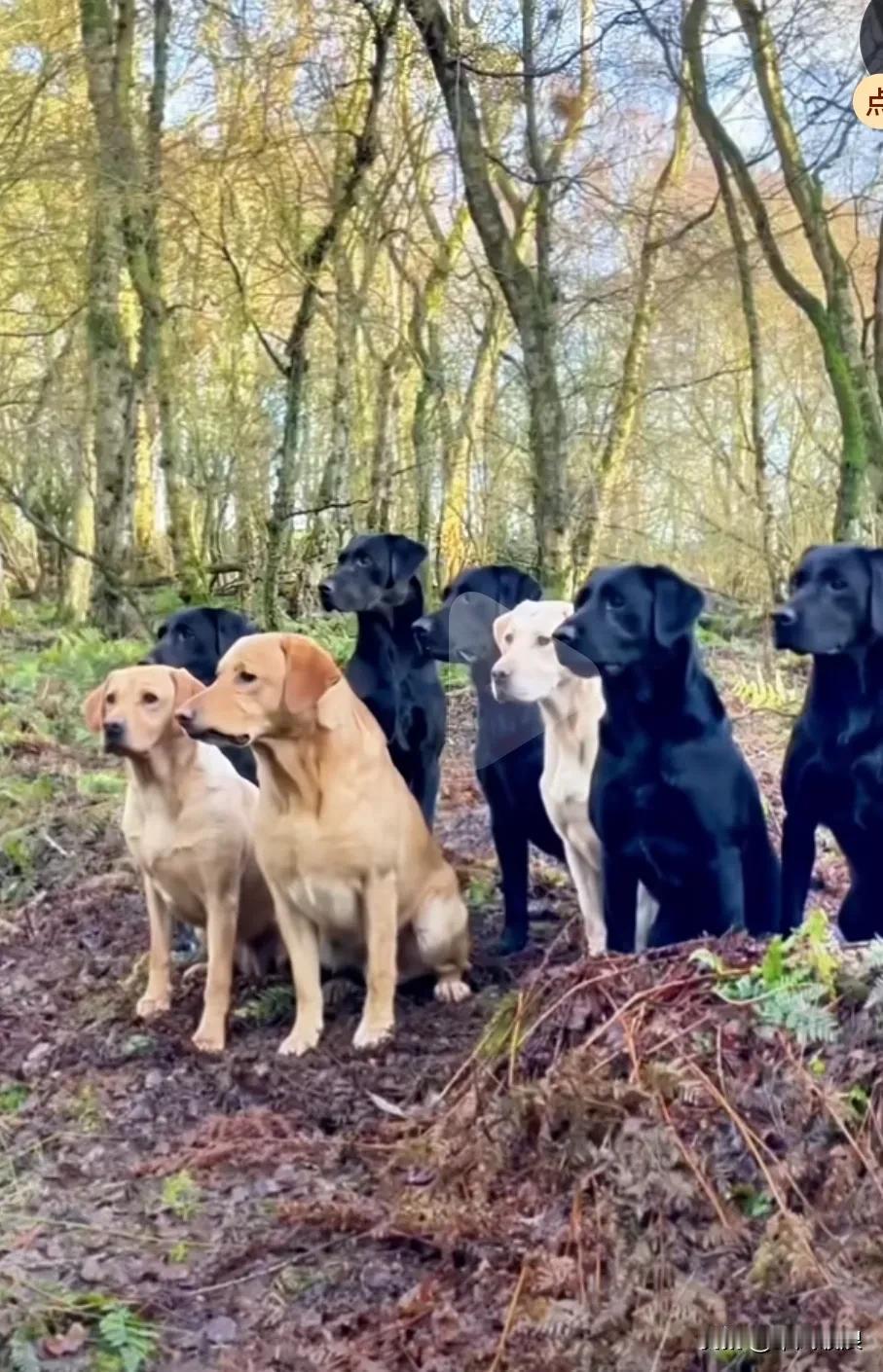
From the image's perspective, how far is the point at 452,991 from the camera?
18.5 ft

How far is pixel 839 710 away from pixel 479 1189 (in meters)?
1.83

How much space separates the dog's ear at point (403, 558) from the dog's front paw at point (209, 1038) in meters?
2.03

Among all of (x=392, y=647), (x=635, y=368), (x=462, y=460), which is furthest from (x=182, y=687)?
(x=462, y=460)

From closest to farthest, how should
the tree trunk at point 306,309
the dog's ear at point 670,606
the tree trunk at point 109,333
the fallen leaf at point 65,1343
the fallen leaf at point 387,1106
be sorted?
the fallen leaf at point 65,1343 < the dog's ear at point 670,606 < the fallen leaf at point 387,1106 < the tree trunk at point 306,309 < the tree trunk at point 109,333

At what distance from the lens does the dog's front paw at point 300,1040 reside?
509 centimetres

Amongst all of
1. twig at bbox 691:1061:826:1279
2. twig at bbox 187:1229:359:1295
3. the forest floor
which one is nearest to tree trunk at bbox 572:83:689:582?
the forest floor

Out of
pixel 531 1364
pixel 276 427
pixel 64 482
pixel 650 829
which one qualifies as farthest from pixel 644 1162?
pixel 64 482

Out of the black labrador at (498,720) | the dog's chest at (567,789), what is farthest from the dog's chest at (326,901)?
the black labrador at (498,720)

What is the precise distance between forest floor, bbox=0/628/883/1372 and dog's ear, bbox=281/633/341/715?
1.28m

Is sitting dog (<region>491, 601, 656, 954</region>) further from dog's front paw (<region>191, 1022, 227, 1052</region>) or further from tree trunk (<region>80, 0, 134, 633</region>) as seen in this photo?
tree trunk (<region>80, 0, 134, 633</region>)

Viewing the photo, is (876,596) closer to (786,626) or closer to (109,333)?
(786,626)

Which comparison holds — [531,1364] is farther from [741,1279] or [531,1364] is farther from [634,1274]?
[741,1279]

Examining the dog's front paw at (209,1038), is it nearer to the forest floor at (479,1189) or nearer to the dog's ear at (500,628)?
the forest floor at (479,1189)
